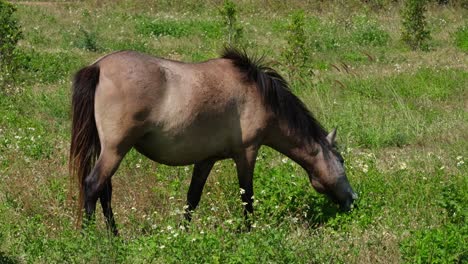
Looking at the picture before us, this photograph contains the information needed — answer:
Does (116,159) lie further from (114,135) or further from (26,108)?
(26,108)

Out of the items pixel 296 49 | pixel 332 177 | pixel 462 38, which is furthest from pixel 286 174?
pixel 462 38

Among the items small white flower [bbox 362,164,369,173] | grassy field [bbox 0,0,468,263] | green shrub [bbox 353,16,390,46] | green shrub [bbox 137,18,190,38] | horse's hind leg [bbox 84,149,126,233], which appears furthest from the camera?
green shrub [bbox 137,18,190,38]

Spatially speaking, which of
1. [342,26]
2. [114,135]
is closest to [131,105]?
[114,135]

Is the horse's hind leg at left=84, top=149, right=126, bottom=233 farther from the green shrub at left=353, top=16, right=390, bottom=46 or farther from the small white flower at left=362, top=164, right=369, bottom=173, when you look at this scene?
the green shrub at left=353, top=16, right=390, bottom=46

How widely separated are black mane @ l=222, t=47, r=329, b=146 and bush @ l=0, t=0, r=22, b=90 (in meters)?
6.47

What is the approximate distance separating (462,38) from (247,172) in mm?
13942

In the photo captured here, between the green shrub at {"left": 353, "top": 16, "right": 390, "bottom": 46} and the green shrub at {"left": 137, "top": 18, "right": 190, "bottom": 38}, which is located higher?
the green shrub at {"left": 353, "top": 16, "right": 390, "bottom": 46}

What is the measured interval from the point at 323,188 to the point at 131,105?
2.23 meters

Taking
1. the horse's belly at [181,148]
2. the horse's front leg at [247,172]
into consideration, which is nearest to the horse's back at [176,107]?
the horse's belly at [181,148]

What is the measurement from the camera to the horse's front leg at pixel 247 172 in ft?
28.7

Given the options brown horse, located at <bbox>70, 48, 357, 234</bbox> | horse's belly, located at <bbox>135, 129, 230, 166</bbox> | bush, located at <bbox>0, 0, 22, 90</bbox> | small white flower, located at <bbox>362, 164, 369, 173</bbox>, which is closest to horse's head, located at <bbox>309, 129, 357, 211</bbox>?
brown horse, located at <bbox>70, 48, 357, 234</bbox>

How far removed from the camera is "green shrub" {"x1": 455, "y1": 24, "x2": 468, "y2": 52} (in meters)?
20.8

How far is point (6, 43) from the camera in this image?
48.8ft

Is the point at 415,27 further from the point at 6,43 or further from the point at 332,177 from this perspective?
the point at 332,177
